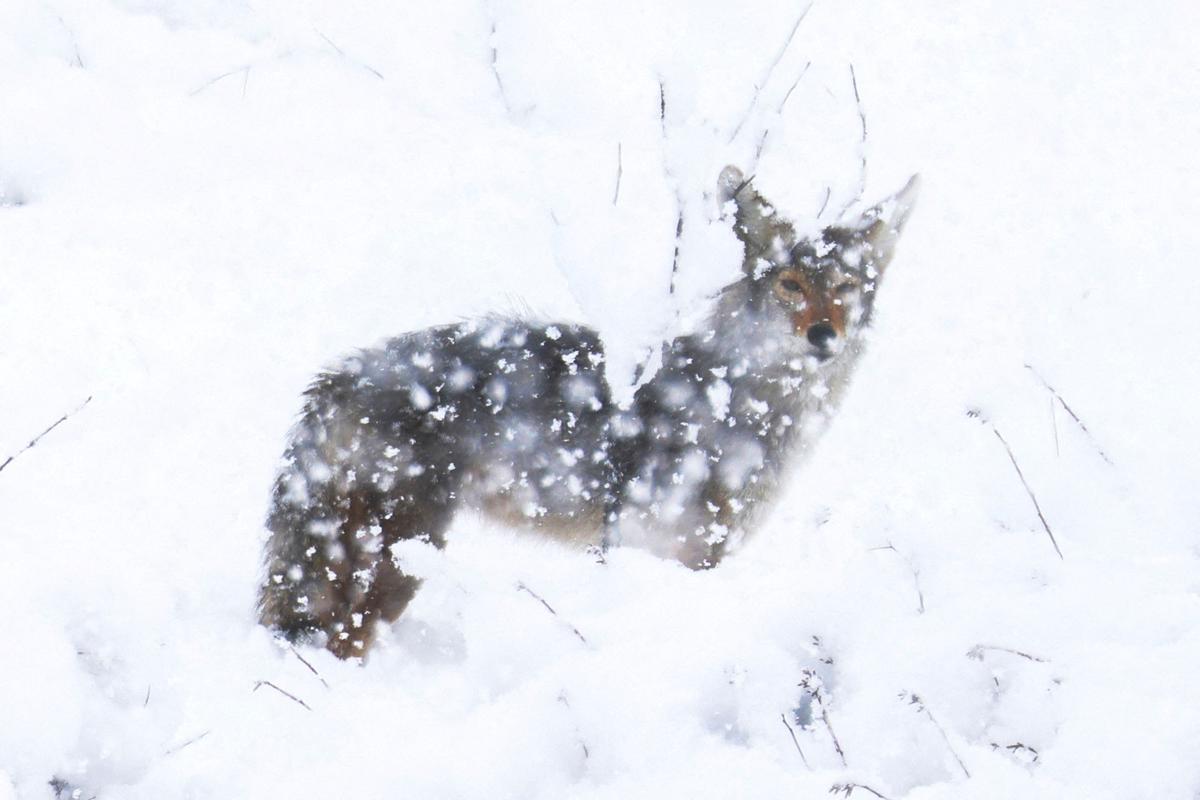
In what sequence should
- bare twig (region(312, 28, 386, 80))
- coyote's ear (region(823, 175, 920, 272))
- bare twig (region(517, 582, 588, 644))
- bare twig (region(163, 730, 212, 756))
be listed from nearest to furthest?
bare twig (region(163, 730, 212, 756))
bare twig (region(517, 582, 588, 644))
coyote's ear (region(823, 175, 920, 272))
bare twig (region(312, 28, 386, 80))

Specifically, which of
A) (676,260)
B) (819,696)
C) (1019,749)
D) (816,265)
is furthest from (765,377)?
(1019,749)

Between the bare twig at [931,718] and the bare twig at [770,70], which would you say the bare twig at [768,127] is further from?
the bare twig at [931,718]

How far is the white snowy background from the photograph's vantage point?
9.70 ft

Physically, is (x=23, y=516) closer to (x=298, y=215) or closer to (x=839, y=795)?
(x=298, y=215)

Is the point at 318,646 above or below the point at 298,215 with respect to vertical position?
below

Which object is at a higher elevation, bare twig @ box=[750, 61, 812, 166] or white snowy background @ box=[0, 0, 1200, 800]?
bare twig @ box=[750, 61, 812, 166]

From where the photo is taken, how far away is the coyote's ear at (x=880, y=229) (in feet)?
13.8

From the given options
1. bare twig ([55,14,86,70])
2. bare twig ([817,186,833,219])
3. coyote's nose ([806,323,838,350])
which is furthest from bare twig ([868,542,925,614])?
bare twig ([55,14,86,70])

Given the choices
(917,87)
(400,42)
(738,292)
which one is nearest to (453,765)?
(738,292)

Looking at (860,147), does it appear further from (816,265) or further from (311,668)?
(311,668)

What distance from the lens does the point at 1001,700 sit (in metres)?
3.09

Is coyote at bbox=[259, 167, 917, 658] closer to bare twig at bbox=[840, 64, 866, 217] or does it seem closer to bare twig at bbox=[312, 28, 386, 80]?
bare twig at bbox=[840, 64, 866, 217]

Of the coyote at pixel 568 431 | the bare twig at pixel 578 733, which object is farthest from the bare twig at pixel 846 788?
the coyote at pixel 568 431

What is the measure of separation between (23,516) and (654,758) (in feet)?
7.74
